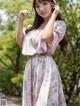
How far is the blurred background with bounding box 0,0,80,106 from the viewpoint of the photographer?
7.12m

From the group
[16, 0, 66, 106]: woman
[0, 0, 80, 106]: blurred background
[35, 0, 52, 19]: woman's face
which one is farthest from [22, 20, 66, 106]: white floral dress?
[0, 0, 80, 106]: blurred background

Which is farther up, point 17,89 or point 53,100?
point 53,100

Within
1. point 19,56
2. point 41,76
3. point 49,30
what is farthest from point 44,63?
point 19,56

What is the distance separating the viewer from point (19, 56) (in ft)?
30.3

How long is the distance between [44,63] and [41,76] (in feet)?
0.35

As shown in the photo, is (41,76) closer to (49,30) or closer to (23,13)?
(49,30)

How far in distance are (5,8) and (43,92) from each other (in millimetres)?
5969

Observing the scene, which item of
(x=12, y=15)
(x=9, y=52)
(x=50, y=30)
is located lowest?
(x=9, y=52)

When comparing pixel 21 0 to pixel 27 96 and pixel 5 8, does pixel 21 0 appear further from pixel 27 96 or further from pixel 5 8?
pixel 27 96

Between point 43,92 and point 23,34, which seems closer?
point 43,92

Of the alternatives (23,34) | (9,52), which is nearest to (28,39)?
(23,34)

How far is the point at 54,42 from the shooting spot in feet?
9.06

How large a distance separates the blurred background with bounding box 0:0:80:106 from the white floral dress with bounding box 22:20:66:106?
127 inches

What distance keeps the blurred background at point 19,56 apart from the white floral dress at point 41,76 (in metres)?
3.23
